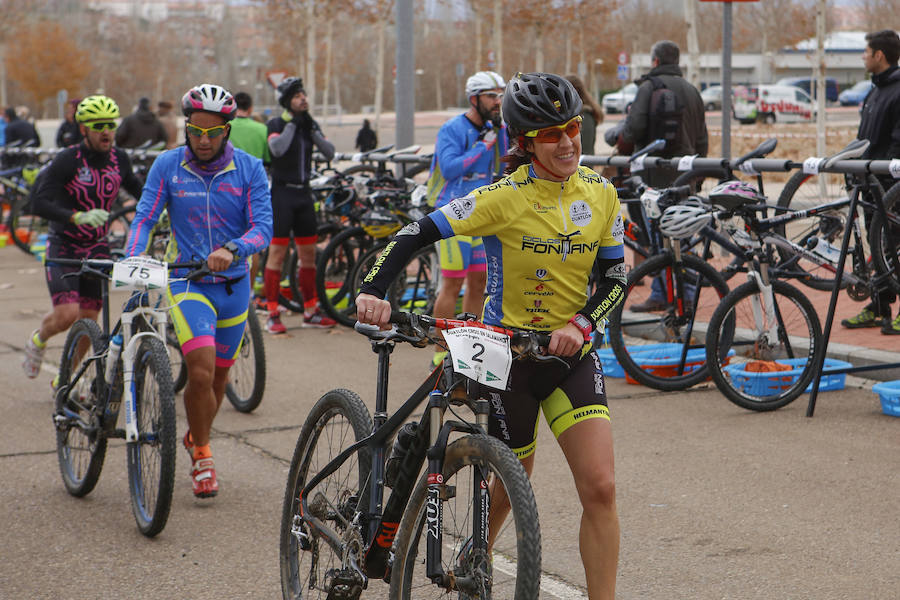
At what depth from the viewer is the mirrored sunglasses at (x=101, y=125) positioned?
25.4ft

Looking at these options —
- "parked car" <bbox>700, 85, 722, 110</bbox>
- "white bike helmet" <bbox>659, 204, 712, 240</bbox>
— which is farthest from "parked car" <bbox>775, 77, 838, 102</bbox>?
"white bike helmet" <bbox>659, 204, 712, 240</bbox>

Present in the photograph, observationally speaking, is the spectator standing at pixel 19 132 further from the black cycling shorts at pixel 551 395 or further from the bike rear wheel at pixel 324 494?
the black cycling shorts at pixel 551 395

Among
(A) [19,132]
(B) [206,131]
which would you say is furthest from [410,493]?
(A) [19,132]

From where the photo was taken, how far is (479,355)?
352 cm

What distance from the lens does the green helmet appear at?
7.65 m

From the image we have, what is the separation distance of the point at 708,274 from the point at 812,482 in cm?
227

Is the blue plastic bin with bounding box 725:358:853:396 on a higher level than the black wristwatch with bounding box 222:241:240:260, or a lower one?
lower

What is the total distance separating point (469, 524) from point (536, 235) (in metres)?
1.04

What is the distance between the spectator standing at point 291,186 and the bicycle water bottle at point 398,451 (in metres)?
7.26

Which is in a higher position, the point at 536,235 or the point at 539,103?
the point at 539,103

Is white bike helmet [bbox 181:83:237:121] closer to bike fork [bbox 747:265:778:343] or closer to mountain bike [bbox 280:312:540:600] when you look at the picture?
mountain bike [bbox 280:312:540:600]

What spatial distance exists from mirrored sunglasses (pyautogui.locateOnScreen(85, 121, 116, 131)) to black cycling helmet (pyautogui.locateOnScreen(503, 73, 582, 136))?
4490mm

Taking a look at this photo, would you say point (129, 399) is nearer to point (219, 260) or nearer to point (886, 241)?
point (219, 260)

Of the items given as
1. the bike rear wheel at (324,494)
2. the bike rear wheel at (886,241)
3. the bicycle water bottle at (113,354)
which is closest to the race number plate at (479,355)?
the bike rear wheel at (324,494)
